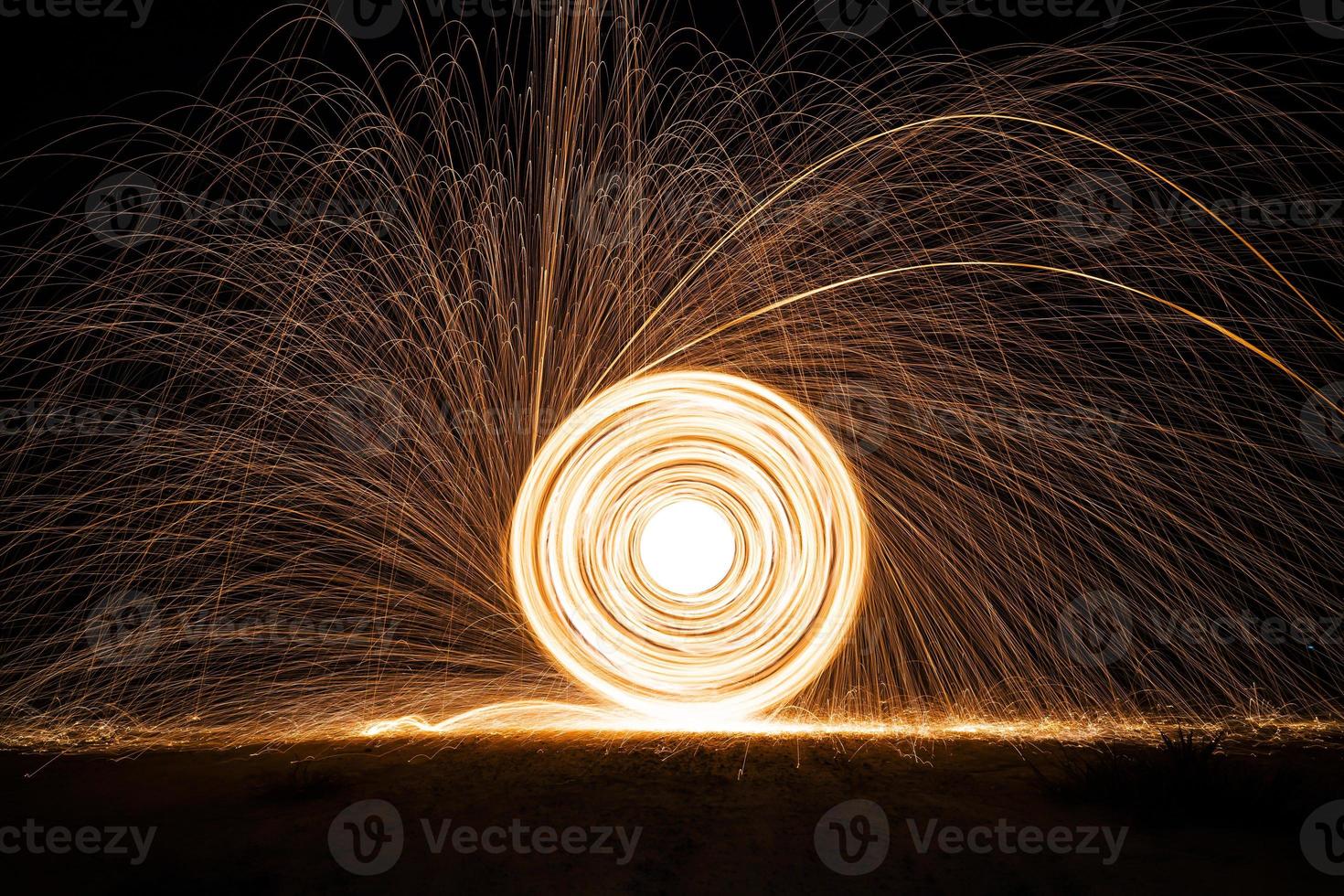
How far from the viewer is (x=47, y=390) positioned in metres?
12.0

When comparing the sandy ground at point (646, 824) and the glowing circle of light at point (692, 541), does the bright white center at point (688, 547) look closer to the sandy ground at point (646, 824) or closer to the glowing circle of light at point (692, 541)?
the glowing circle of light at point (692, 541)

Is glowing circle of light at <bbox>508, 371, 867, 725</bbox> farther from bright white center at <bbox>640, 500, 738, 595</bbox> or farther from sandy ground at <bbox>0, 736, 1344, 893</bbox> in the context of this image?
sandy ground at <bbox>0, 736, 1344, 893</bbox>

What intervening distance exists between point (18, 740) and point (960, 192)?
10.8 m

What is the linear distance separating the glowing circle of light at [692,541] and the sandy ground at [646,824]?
1.09 metres

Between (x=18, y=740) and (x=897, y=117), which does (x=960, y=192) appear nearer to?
(x=897, y=117)

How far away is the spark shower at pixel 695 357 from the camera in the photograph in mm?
8188

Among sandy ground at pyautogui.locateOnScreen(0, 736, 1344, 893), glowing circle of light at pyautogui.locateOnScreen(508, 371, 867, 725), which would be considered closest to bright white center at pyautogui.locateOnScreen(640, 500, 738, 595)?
glowing circle of light at pyautogui.locateOnScreen(508, 371, 867, 725)

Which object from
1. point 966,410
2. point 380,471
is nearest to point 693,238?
point 966,410

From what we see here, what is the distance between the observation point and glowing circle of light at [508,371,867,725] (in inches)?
316

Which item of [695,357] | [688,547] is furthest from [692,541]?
[695,357]

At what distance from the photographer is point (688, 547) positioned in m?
8.16

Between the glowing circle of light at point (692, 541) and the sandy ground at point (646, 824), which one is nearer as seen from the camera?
the sandy ground at point (646, 824)

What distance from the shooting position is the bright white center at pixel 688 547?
8.12 meters

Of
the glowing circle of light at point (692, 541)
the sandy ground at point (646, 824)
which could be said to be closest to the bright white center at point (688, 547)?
the glowing circle of light at point (692, 541)
